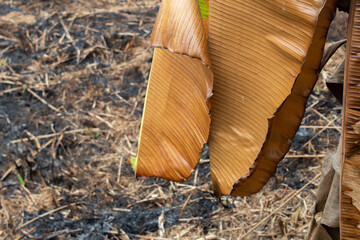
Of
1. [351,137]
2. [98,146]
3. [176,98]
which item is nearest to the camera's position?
[351,137]

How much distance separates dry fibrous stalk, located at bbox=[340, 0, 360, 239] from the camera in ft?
2.47

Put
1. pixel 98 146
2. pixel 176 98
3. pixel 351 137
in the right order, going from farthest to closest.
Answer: pixel 98 146
pixel 176 98
pixel 351 137

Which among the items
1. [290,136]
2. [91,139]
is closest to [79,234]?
[91,139]

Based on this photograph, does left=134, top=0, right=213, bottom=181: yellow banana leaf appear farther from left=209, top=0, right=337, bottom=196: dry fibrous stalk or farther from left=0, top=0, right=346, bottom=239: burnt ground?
left=0, top=0, right=346, bottom=239: burnt ground

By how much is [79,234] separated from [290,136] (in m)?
1.22

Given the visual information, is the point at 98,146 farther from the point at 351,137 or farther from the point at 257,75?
the point at 351,137

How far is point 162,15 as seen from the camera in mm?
855

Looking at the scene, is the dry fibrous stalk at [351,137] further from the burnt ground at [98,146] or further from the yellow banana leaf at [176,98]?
the burnt ground at [98,146]

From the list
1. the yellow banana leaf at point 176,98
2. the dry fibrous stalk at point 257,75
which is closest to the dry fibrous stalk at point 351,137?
the dry fibrous stalk at point 257,75

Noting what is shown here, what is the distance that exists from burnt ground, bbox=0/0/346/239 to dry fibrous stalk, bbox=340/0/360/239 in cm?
70

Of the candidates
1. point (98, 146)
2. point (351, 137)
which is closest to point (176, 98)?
point (351, 137)

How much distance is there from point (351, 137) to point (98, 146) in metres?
1.79

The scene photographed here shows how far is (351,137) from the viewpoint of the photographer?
79 centimetres

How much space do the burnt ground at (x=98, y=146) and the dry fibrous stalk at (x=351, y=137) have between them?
0.70m
